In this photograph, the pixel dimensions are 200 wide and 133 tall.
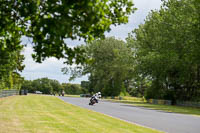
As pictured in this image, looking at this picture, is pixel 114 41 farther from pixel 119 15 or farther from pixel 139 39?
pixel 119 15

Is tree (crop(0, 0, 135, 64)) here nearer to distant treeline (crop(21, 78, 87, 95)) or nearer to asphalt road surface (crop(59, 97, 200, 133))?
asphalt road surface (crop(59, 97, 200, 133))

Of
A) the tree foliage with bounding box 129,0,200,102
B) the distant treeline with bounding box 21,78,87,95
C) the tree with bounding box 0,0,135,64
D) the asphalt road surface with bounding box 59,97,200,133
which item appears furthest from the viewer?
the distant treeline with bounding box 21,78,87,95

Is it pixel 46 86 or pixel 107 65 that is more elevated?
pixel 107 65

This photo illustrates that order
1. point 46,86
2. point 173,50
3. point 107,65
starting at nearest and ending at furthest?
point 173,50 → point 107,65 → point 46,86

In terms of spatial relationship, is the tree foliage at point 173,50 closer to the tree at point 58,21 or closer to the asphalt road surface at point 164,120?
the asphalt road surface at point 164,120

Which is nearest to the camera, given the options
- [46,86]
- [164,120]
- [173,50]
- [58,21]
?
[58,21]

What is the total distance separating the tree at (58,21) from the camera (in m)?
6.75

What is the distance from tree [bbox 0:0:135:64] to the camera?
6.75 meters

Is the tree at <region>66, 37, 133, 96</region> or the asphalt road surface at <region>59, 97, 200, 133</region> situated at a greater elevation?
the tree at <region>66, 37, 133, 96</region>

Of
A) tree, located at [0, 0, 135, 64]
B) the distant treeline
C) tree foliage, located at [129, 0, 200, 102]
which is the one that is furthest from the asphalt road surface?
the distant treeline

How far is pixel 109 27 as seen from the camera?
316 inches

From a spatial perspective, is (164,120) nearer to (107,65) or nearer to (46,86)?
(107,65)

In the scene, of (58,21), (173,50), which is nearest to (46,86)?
(173,50)

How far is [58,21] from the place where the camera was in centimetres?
662
